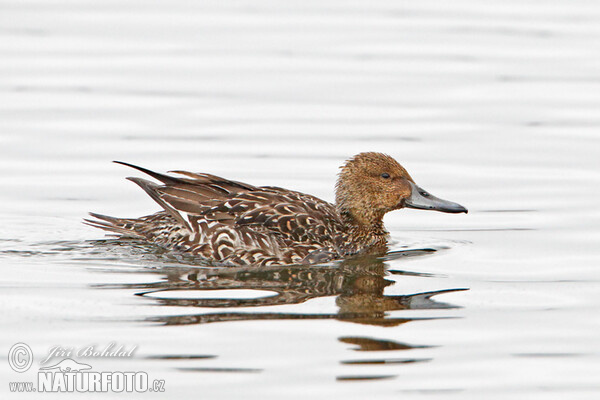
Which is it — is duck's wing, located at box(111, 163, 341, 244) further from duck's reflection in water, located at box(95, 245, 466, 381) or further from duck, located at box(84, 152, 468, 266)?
duck's reflection in water, located at box(95, 245, 466, 381)

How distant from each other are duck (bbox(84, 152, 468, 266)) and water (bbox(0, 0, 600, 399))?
239 millimetres

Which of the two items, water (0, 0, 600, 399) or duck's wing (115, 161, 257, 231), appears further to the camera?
duck's wing (115, 161, 257, 231)

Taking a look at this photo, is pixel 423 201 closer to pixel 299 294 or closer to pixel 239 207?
pixel 239 207

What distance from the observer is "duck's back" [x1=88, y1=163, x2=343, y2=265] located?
9.69 m

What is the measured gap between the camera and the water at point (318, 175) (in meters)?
7.42

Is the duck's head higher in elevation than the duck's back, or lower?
higher

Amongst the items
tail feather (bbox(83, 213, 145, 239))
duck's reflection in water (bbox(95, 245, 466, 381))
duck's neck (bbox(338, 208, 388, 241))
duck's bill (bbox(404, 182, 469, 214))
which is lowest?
duck's reflection in water (bbox(95, 245, 466, 381))

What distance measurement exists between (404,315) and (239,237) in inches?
74.9

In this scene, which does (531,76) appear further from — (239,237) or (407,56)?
(239,237)

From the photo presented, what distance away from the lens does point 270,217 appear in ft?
32.2

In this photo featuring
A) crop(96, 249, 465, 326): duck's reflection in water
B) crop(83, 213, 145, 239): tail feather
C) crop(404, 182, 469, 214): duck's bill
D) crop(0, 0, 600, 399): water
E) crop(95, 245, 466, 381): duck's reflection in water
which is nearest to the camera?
crop(0, 0, 600, 399): water

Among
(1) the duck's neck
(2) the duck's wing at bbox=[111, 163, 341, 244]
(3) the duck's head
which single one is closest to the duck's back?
(2) the duck's wing at bbox=[111, 163, 341, 244]

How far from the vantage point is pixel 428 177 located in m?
12.5

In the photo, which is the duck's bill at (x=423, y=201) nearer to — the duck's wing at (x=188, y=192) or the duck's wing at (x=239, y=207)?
the duck's wing at (x=239, y=207)
